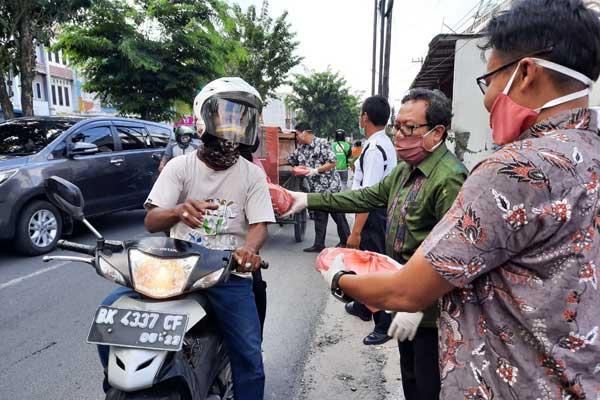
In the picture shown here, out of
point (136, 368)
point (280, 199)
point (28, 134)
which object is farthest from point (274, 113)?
point (136, 368)

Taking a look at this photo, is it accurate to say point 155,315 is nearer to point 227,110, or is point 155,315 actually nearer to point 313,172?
point 227,110

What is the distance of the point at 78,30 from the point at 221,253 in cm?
1078

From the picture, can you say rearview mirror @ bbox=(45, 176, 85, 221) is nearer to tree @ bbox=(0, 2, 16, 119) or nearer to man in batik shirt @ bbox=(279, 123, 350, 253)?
man in batik shirt @ bbox=(279, 123, 350, 253)

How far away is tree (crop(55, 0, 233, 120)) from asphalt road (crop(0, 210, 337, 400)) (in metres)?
6.48

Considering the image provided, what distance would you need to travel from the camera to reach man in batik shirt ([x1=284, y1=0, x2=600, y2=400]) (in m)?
0.91

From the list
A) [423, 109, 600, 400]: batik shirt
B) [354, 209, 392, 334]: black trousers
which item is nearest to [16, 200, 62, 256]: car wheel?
[354, 209, 392, 334]: black trousers

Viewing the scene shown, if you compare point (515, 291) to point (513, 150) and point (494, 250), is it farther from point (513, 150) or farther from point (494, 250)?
point (513, 150)

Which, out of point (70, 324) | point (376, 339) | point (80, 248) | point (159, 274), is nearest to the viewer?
point (159, 274)

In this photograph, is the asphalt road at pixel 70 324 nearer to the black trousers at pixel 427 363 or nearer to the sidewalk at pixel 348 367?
the sidewalk at pixel 348 367

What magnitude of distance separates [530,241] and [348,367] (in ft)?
8.23

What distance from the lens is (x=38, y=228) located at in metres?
5.45

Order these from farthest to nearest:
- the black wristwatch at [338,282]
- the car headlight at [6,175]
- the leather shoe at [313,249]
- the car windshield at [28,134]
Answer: the leather shoe at [313,249] < the car windshield at [28,134] < the car headlight at [6,175] < the black wristwatch at [338,282]

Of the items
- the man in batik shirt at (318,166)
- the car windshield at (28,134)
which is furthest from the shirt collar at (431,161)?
the car windshield at (28,134)

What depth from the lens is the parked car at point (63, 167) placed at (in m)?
5.17
